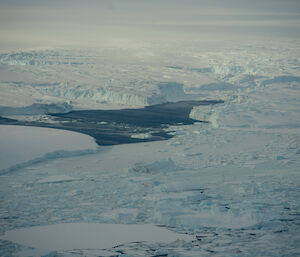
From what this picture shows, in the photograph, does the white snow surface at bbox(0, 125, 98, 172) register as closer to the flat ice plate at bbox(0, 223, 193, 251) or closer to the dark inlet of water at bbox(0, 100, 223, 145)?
the dark inlet of water at bbox(0, 100, 223, 145)

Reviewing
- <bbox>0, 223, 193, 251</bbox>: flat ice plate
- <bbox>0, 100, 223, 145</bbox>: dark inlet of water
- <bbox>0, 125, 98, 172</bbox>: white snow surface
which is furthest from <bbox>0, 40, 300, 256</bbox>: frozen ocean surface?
<bbox>0, 100, 223, 145</bbox>: dark inlet of water

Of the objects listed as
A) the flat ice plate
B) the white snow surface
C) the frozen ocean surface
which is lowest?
the flat ice plate

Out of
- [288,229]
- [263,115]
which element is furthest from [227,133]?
[288,229]

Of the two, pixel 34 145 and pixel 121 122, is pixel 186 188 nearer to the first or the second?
pixel 34 145

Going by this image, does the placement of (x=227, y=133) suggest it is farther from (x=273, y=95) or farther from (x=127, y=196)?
(x=273, y=95)

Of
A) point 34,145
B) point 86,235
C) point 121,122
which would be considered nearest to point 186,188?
point 86,235

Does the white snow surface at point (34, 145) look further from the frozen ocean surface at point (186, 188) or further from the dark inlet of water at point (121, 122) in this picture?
the dark inlet of water at point (121, 122)
